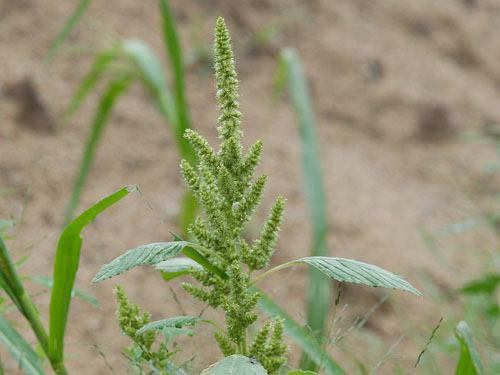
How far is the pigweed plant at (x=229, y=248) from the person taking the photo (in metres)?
0.41

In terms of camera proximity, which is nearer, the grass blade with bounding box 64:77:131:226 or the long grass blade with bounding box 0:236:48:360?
the long grass blade with bounding box 0:236:48:360

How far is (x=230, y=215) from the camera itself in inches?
17.2

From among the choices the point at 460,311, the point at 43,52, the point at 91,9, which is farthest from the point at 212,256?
the point at 91,9

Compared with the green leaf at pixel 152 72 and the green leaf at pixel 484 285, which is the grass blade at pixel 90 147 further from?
the green leaf at pixel 484 285

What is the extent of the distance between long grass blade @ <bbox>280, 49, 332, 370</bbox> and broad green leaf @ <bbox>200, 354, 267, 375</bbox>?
0.22m

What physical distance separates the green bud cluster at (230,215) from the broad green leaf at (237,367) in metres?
0.03

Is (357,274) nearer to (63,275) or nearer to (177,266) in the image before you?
(177,266)

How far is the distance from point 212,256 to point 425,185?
219cm

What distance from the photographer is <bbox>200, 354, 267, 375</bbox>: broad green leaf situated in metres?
0.38

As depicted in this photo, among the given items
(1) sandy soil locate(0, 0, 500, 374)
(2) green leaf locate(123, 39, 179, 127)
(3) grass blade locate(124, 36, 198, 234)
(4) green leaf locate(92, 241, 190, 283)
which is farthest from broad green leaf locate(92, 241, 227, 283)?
(2) green leaf locate(123, 39, 179, 127)

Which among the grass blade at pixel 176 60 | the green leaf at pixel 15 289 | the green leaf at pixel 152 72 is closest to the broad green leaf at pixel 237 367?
the green leaf at pixel 15 289

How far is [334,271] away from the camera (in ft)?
1.34

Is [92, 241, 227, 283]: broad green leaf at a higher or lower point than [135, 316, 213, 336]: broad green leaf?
higher

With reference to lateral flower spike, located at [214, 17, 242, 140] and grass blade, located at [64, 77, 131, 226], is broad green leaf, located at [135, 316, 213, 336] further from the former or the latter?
grass blade, located at [64, 77, 131, 226]
